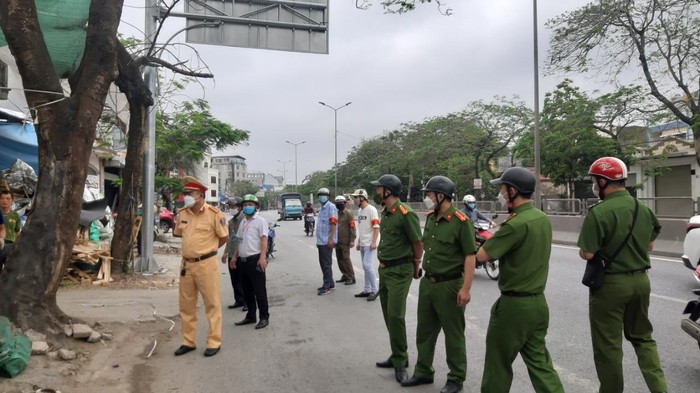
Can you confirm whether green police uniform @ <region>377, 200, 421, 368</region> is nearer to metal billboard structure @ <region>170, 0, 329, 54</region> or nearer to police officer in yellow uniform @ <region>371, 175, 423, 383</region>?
police officer in yellow uniform @ <region>371, 175, 423, 383</region>

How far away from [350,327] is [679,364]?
11.5 feet

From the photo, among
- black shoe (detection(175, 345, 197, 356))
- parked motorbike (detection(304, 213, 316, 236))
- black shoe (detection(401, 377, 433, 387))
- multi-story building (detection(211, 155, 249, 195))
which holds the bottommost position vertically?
black shoe (detection(175, 345, 197, 356))

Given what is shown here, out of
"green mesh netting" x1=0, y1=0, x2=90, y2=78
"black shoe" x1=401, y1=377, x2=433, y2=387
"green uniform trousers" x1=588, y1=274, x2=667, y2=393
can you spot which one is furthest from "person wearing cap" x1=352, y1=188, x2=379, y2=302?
"green mesh netting" x1=0, y1=0, x2=90, y2=78

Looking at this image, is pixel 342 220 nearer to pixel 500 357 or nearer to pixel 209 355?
pixel 209 355

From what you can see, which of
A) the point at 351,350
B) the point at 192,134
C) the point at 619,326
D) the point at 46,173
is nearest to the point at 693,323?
the point at 619,326

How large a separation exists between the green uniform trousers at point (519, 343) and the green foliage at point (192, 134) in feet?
55.5

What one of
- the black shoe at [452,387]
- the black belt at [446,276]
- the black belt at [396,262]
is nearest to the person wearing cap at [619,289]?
the black belt at [446,276]

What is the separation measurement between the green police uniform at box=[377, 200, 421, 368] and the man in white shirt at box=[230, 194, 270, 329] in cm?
198

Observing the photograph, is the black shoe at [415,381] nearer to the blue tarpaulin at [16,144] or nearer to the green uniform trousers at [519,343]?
the green uniform trousers at [519,343]

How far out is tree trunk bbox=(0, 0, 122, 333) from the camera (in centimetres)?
535

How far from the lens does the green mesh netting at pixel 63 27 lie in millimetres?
8094

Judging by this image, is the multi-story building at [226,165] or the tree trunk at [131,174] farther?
the multi-story building at [226,165]

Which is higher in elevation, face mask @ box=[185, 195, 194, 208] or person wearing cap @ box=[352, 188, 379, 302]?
face mask @ box=[185, 195, 194, 208]

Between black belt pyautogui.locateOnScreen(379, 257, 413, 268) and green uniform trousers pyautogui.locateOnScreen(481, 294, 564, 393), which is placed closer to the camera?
green uniform trousers pyautogui.locateOnScreen(481, 294, 564, 393)
